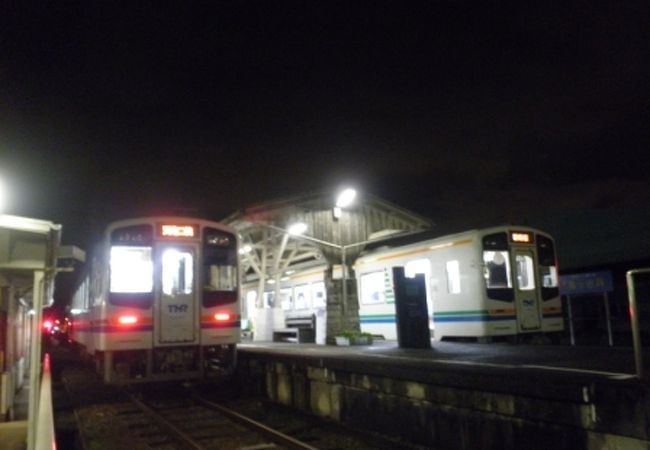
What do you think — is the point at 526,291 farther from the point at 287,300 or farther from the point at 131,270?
the point at 287,300

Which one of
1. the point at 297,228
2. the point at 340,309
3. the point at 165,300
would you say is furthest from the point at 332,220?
the point at 165,300

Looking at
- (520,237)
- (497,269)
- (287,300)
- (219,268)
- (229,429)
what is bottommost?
(229,429)

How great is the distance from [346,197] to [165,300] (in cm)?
609

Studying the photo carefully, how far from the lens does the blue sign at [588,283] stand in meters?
11.2

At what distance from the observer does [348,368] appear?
861 cm

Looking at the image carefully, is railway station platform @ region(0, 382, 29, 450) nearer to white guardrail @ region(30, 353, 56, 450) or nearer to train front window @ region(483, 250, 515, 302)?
white guardrail @ region(30, 353, 56, 450)

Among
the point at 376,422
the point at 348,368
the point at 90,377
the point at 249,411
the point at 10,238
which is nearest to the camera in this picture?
the point at 10,238

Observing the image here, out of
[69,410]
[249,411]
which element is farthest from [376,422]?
[69,410]

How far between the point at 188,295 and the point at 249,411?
2397mm

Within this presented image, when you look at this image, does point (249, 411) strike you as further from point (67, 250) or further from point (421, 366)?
point (67, 250)

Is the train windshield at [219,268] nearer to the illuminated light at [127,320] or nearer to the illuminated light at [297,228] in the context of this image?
the illuminated light at [127,320]

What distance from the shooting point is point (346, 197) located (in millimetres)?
15406

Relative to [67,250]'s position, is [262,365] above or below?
below

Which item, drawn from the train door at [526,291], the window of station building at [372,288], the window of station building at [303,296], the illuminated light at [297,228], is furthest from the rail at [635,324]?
the window of station building at [303,296]
